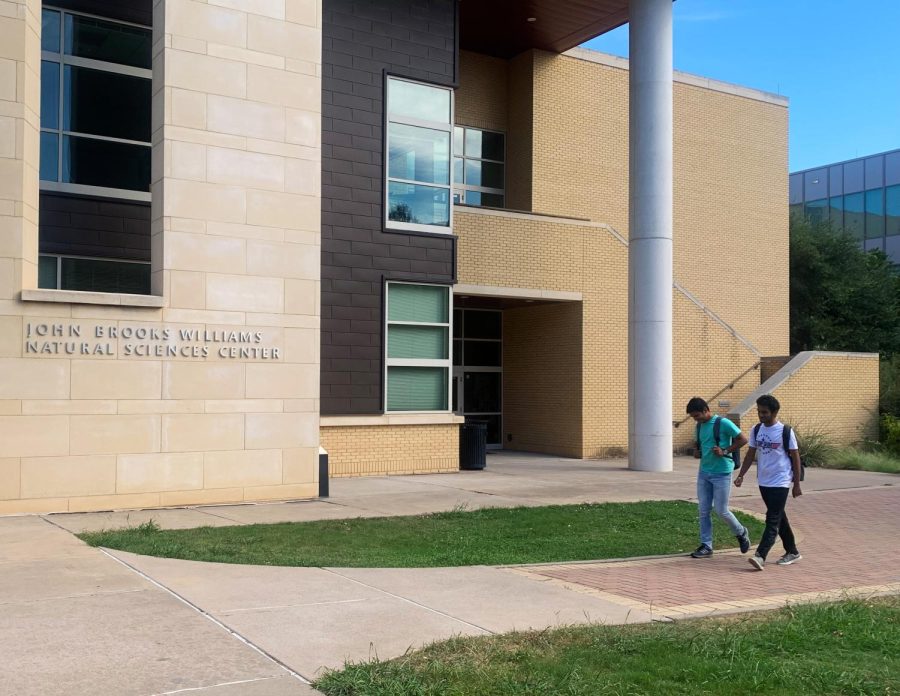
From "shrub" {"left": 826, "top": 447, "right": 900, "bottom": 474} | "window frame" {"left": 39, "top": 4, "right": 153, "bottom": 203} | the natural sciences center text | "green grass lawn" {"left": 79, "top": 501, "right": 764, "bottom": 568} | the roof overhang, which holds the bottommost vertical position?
"shrub" {"left": 826, "top": 447, "right": 900, "bottom": 474}

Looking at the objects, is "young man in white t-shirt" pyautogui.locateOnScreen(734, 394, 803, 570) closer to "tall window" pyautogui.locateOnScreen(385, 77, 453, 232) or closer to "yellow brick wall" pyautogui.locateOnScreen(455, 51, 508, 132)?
"tall window" pyautogui.locateOnScreen(385, 77, 453, 232)

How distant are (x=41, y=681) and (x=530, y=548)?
→ 20.4ft

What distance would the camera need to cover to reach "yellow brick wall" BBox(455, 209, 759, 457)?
76.9 feet

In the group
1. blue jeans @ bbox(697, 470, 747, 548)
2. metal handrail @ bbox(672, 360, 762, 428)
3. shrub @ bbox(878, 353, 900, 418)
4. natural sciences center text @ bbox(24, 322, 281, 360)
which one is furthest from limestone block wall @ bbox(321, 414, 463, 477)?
shrub @ bbox(878, 353, 900, 418)

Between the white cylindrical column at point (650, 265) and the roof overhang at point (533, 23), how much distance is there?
9.51ft

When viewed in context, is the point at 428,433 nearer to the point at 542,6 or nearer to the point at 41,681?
the point at 542,6

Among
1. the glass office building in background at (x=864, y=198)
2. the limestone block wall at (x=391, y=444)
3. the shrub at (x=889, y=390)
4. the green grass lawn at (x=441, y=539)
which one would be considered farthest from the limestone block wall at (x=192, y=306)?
the glass office building in background at (x=864, y=198)

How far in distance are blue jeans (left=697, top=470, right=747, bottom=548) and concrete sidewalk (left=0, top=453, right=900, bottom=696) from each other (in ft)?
1.04

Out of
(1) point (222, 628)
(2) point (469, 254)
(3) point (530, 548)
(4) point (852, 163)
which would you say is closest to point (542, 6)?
(2) point (469, 254)

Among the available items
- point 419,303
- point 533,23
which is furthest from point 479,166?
point 419,303

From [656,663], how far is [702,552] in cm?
475

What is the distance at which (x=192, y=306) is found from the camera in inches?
578

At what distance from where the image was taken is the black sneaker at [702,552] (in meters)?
10.6

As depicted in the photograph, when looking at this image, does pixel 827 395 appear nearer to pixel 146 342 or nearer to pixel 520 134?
pixel 520 134
